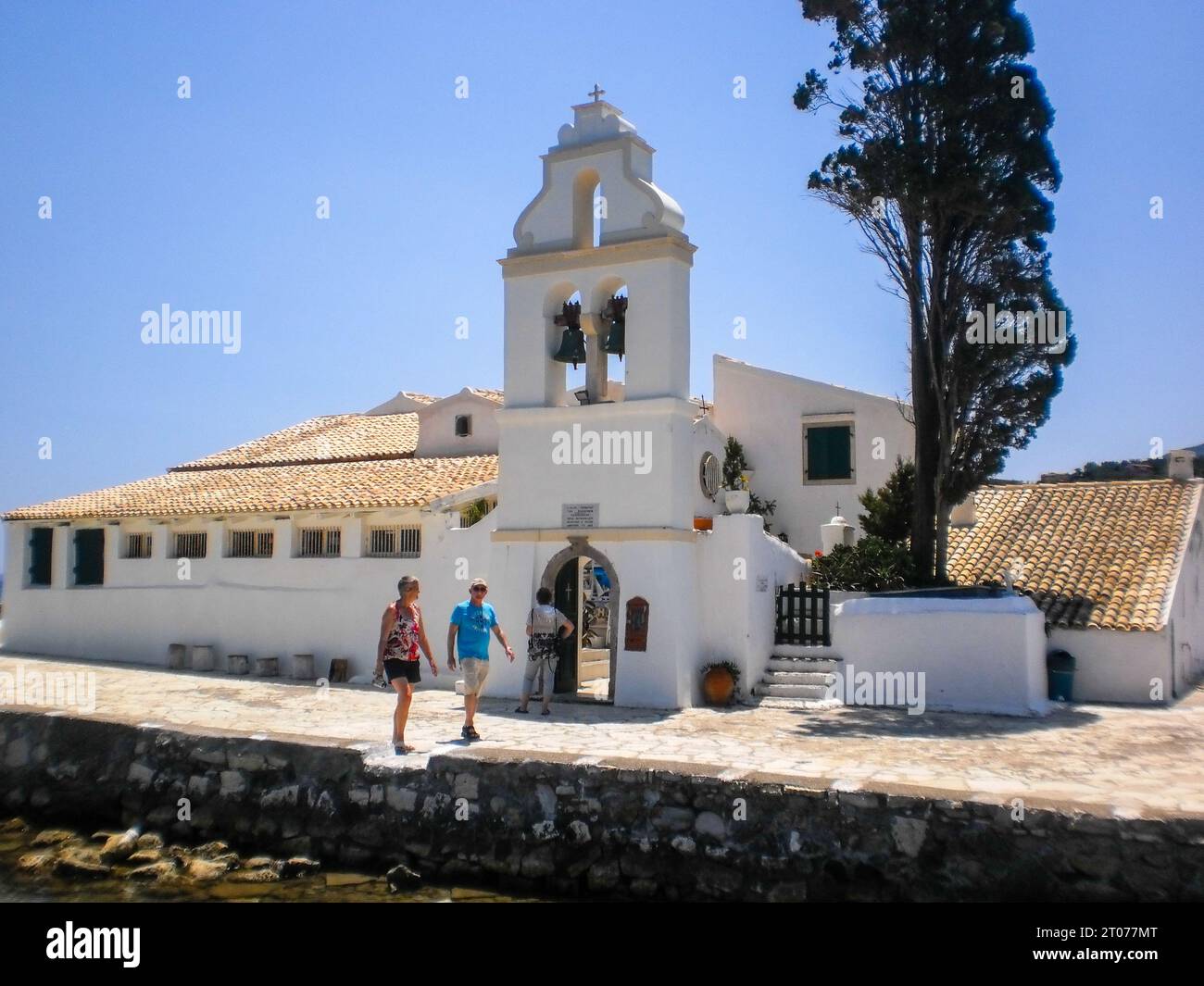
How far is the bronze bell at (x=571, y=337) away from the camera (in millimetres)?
14812

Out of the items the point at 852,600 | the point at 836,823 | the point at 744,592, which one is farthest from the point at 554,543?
the point at 836,823

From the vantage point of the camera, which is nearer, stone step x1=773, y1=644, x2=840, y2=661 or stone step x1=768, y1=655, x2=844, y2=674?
stone step x1=768, y1=655, x2=844, y2=674

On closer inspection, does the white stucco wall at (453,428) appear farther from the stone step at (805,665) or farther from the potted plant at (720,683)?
the potted plant at (720,683)

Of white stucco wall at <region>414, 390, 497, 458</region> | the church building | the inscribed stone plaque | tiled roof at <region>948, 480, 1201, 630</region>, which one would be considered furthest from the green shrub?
white stucco wall at <region>414, 390, 497, 458</region>

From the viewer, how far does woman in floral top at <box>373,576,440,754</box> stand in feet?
33.7

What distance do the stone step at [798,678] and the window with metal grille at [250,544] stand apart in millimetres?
9226

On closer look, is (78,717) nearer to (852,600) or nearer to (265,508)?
(265,508)

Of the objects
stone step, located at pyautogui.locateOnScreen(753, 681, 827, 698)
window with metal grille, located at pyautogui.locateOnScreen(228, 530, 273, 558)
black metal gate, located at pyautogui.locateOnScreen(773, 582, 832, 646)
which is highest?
window with metal grille, located at pyautogui.locateOnScreen(228, 530, 273, 558)

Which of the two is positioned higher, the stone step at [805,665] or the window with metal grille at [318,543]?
the window with metal grille at [318,543]

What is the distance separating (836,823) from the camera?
8.35m

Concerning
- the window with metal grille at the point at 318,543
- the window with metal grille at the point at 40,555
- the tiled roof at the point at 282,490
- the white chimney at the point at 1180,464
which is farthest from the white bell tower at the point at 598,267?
the window with metal grille at the point at 40,555

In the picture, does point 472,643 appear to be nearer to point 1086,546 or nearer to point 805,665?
point 805,665

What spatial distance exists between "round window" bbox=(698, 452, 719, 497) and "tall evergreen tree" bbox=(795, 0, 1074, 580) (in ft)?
13.0

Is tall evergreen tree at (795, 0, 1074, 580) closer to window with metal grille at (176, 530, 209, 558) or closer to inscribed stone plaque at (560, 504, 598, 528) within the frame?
inscribed stone plaque at (560, 504, 598, 528)
